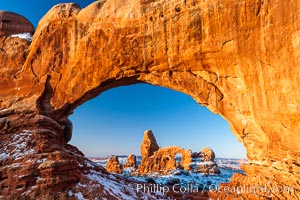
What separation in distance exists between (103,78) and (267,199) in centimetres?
1191

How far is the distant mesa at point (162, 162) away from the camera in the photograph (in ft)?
187

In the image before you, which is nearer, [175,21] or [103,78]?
[175,21]

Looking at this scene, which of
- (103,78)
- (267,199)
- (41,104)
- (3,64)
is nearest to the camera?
(267,199)

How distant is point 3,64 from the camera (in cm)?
2058

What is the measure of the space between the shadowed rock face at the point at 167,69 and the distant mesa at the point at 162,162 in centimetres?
3871

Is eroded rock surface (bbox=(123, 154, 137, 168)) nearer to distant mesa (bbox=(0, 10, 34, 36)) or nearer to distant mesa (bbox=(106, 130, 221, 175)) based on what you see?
distant mesa (bbox=(106, 130, 221, 175))

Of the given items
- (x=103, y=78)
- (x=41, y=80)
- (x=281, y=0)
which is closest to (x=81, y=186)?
(x=103, y=78)

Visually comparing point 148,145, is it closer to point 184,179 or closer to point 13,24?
point 184,179

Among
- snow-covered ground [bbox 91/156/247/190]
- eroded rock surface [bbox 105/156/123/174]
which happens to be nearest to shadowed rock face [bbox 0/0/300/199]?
snow-covered ground [bbox 91/156/247/190]

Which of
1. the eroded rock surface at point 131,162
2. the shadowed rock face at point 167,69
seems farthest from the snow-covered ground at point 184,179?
the shadowed rock face at point 167,69

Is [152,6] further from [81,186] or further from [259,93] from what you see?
[81,186]

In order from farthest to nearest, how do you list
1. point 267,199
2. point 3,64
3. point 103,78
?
point 3,64
point 103,78
point 267,199

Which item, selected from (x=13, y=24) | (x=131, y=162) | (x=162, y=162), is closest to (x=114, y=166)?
(x=131, y=162)

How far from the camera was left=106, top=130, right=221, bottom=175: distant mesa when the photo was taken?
57094 millimetres
